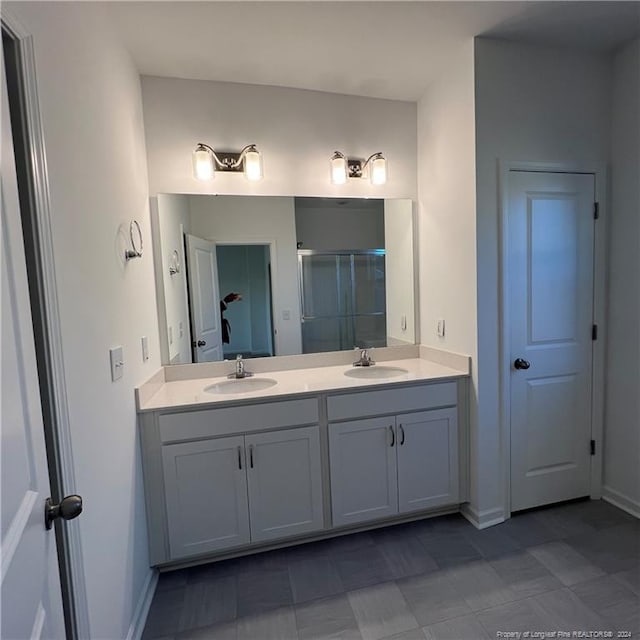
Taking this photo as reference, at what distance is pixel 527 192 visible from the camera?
2.11m

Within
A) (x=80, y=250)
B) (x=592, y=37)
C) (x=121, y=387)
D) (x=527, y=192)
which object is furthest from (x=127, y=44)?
(x=592, y=37)

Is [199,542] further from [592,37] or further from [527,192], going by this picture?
[592,37]

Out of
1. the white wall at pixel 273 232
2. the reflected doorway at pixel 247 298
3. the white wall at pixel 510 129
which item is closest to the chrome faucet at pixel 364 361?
the white wall at pixel 273 232

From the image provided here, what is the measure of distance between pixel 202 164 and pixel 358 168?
0.97m

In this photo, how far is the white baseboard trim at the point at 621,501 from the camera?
2206mm

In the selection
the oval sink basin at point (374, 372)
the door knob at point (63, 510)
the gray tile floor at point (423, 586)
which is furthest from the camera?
the oval sink basin at point (374, 372)

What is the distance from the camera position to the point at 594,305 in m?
2.28

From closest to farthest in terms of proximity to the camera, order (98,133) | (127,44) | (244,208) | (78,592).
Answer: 1. (78,592)
2. (98,133)
3. (127,44)
4. (244,208)

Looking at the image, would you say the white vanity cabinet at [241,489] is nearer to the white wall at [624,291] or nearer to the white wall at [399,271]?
the white wall at [399,271]

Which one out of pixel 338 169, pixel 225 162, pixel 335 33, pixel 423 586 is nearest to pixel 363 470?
pixel 423 586

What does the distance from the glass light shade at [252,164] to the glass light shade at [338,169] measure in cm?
47

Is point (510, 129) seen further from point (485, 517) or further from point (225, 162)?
point (485, 517)

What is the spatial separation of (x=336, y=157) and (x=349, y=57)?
53 cm

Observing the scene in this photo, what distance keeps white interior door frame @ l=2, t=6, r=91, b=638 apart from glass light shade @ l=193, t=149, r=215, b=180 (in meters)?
1.22
